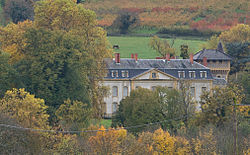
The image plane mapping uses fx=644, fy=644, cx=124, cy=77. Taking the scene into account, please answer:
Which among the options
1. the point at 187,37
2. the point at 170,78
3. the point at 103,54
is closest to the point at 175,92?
the point at 103,54

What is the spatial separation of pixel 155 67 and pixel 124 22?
44.7m

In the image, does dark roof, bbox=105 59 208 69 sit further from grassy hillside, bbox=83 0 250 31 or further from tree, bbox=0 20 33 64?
grassy hillside, bbox=83 0 250 31

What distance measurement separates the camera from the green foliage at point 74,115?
5769cm

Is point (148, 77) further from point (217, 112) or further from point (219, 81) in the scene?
point (217, 112)

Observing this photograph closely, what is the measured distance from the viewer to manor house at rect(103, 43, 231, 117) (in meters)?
86.4

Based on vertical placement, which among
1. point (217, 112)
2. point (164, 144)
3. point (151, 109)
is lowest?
point (164, 144)

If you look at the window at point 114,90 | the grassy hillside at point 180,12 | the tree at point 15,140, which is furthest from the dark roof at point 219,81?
the grassy hillside at point 180,12

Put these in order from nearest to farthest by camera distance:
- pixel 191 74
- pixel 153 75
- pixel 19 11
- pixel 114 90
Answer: pixel 114 90
pixel 153 75
pixel 191 74
pixel 19 11

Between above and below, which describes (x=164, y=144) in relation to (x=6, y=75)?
below

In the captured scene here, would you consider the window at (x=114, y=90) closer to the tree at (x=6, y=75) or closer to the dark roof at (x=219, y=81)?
the dark roof at (x=219, y=81)

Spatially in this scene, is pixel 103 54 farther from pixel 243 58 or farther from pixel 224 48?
pixel 224 48

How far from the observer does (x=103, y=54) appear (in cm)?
7200

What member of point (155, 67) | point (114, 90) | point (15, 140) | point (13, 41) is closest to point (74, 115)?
point (15, 140)

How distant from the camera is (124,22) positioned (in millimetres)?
132750
